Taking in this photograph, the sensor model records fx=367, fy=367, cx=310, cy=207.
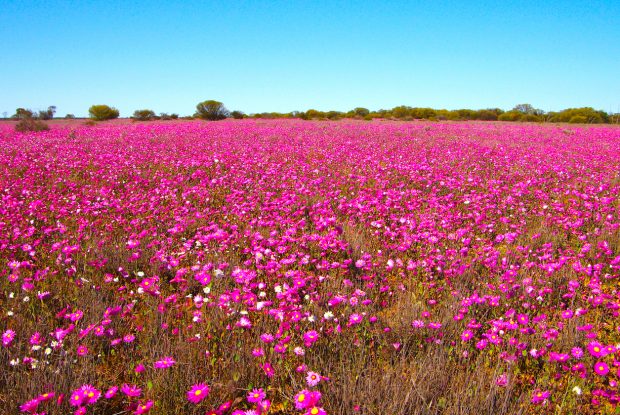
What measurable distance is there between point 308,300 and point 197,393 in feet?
4.64

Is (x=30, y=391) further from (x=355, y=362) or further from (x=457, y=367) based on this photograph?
(x=457, y=367)

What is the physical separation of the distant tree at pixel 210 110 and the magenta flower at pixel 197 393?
43660 mm

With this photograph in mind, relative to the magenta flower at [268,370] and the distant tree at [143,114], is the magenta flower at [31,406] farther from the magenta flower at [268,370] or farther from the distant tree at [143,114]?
the distant tree at [143,114]

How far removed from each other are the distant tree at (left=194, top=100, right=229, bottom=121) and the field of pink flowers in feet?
122

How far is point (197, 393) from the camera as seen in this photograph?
2.13 meters

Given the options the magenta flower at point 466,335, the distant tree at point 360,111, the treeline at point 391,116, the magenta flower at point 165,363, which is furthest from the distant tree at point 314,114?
the magenta flower at point 165,363

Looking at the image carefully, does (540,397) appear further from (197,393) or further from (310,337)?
(197,393)

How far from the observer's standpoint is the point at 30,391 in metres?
2.12

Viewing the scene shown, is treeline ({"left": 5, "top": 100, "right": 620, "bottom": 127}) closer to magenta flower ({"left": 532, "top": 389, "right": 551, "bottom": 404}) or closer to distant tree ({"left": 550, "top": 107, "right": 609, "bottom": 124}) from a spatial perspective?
distant tree ({"left": 550, "top": 107, "right": 609, "bottom": 124})

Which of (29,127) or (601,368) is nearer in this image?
(601,368)

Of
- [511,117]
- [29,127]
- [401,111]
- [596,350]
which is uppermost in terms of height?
[401,111]

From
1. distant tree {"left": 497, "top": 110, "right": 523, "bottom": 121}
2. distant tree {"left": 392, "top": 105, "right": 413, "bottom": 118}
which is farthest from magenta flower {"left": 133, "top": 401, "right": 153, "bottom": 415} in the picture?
distant tree {"left": 497, "top": 110, "right": 523, "bottom": 121}

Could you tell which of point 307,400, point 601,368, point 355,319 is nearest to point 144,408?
point 307,400

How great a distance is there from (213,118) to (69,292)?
42.5m
